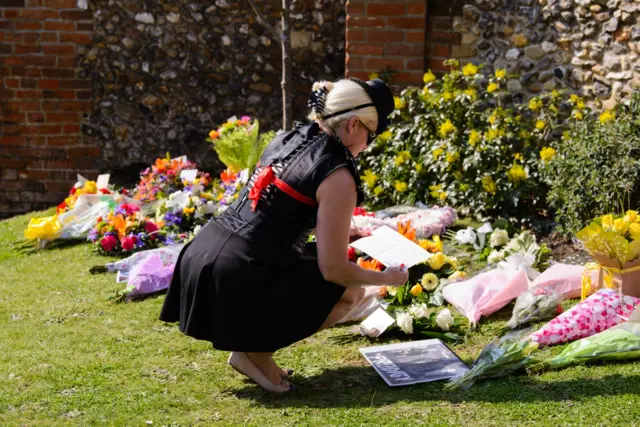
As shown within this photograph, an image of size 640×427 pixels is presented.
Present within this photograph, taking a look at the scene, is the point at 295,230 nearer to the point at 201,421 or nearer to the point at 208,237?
the point at 208,237

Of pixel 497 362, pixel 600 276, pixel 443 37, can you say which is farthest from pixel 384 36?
pixel 497 362

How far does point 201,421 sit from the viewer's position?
304 cm

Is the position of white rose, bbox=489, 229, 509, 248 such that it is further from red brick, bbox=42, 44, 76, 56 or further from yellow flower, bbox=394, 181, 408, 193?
red brick, bbox=42, 44, 76, 56

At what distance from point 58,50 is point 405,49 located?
3246 mm

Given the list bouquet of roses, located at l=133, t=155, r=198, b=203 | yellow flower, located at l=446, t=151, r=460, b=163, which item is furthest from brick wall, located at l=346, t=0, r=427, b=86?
bouquet of roses, located at l=133, t=155, r=198, b=203

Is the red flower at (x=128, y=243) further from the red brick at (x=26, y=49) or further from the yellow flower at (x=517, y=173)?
the red brick at (x=26, y=49)

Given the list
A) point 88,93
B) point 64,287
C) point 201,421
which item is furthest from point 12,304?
point 88,93

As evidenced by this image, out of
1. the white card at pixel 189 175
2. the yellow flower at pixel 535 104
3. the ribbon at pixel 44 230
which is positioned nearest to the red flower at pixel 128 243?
the ribbon at pixel 44 230

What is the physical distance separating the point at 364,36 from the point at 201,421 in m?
4.12

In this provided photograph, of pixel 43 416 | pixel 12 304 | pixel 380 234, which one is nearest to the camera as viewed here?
pixel 43 416

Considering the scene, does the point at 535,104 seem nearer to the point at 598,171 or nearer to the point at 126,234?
the point at 598,171

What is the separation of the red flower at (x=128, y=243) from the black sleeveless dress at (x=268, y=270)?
2351 millimetres

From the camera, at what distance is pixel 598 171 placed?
465 centimetres

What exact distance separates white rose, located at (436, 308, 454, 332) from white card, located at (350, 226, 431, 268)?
258 millimetres
